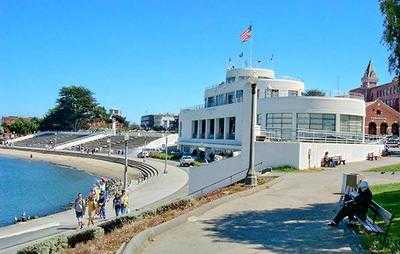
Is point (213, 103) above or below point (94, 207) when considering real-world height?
above

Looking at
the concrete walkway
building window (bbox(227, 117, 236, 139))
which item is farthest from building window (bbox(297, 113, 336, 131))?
building window (bbox(227, 117, 236, 139))

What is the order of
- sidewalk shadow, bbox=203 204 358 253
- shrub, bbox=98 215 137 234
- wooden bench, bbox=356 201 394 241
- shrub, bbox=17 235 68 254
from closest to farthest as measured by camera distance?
wooden bench, bbox=356 201 394 241 < sidewalk shadow, bbox=203 204 358 253 < shrub, bbox=17 235 68 254 < shrub, bbox=98 215 137 234

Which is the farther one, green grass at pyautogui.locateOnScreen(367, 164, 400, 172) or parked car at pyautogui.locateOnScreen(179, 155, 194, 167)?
parked car at pyautogui.locateOnScreen(179, 155, 194, 167)

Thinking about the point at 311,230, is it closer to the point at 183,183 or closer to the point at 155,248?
the point at 155,248

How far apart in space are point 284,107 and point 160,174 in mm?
15938

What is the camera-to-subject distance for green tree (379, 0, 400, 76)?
15.8 meters

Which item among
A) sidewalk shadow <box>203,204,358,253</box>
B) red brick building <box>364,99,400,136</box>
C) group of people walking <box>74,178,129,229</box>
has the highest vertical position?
red brick building <box>364,99,400,136</box>

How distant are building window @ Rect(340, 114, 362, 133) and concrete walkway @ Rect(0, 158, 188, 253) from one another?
546 inches

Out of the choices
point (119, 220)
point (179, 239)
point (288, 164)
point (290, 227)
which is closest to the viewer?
point (179, 239)

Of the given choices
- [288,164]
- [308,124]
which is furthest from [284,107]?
[288,164]

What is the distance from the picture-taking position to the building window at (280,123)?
43831 mm

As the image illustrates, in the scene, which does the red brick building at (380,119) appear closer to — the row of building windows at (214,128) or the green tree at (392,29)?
the row of building windows at (214,128)

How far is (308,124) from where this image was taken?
4406cm

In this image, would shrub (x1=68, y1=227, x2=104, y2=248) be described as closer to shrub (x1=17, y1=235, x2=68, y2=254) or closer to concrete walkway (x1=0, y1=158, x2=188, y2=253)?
shrub (x1=17, y1=235, x2=68, y2=254)
